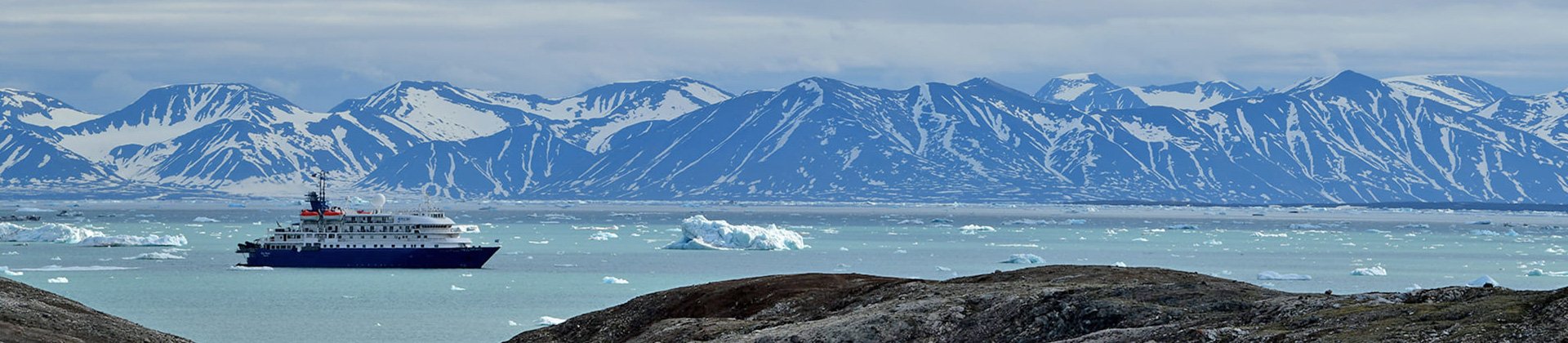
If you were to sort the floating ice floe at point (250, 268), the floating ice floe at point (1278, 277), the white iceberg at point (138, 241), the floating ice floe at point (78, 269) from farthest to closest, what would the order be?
the white iceberg at point (138, 241) < the floating ice floe at point (250, 268) < the floating ice floe at point (78, 269) < the floating ice floe at point (1278, 277)

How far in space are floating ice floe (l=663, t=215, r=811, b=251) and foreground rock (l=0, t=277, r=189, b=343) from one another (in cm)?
9904

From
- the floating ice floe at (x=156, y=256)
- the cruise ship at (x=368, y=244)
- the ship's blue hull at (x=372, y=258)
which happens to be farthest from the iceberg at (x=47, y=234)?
the ship's blue hull at (x=372, y=258)

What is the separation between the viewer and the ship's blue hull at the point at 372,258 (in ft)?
365

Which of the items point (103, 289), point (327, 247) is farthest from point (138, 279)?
point (327, 247)

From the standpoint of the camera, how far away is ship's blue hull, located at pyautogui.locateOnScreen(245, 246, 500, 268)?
365ft

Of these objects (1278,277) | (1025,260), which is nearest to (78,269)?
(1025,260)

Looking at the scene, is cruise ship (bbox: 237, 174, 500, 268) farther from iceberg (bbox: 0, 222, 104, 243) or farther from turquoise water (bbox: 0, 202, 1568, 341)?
iceberg (bbox: 0, 222, 104, 243)

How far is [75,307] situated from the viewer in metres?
36.2

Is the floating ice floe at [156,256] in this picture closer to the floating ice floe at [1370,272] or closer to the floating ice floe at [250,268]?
the floating ice floe at [250,268]

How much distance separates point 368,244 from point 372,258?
4.06 ft

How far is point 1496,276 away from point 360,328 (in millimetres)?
63779

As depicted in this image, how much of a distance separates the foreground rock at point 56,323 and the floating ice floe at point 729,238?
9904 cm

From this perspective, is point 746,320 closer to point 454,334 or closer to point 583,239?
point 454,334

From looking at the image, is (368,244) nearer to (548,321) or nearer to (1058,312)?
(548,321)
